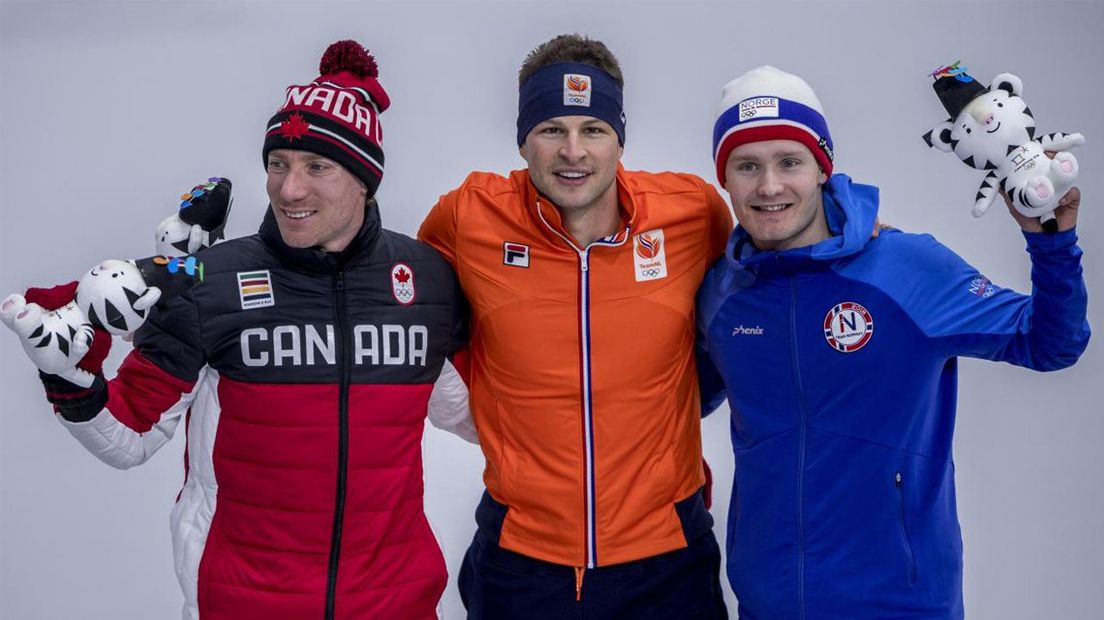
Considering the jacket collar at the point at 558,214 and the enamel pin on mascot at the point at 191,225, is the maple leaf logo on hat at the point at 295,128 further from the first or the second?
the jacket collar at the point at 558,214

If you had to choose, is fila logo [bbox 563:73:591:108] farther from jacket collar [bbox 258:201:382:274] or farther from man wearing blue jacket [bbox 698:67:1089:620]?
jacket collar [bbox 258:201:382:274]

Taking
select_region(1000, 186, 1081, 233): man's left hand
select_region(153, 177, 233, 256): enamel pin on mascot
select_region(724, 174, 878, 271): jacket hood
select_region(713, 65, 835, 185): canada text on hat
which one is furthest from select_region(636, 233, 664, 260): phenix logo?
select_region(153, 177, 233, 256): enamel pin on mascot

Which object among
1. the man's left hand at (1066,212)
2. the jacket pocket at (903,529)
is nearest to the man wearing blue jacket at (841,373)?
the jacket pocket at (903,529)

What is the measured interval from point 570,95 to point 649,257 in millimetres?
461

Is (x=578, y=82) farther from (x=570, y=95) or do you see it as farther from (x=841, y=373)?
(x=841, y=373)

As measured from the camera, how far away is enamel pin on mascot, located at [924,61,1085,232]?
2.07m

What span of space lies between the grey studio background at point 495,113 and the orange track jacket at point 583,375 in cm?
182

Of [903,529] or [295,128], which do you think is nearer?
[903,529]

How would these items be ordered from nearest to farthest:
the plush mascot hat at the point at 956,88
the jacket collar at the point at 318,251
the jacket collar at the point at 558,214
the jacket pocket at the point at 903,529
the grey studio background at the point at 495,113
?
1. the plush mascot hat at the point at 956,88
2. the jacket pocket at the point at 903,529
3. the jacket collar at the point at 318,251
4. the jacket collar at the point at 558,214
5. the grey studio background at the point at 495,113

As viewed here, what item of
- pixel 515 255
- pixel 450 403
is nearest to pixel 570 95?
pixel 515 255

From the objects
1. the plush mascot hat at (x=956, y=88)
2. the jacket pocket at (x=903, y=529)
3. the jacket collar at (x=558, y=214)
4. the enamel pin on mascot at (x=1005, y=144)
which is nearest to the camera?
the enamel pin on mascot at (x=1005, y=144)

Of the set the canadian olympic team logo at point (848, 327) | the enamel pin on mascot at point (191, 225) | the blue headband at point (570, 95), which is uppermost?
the blue headband at point (570, 95)

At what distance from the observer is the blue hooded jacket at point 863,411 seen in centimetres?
237

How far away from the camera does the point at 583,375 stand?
2719mm
